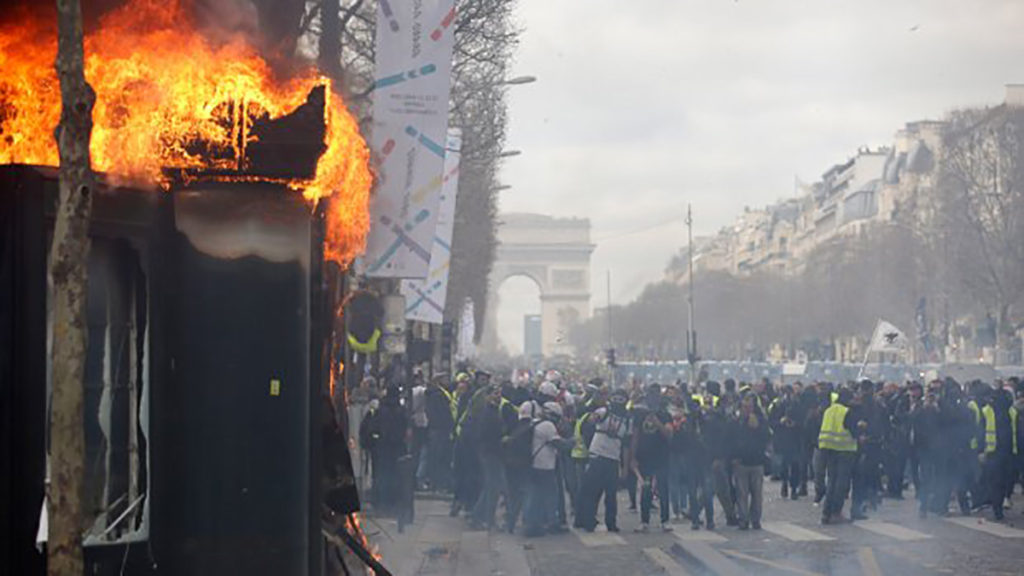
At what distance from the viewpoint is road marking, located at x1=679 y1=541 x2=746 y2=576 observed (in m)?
15.2

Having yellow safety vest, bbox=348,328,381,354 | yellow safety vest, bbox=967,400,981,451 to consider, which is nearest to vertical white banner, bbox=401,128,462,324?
yellow safety vest, bbox=348,328,381,354

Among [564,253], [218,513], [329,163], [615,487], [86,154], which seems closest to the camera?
[86,154]

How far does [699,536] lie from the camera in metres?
19.7

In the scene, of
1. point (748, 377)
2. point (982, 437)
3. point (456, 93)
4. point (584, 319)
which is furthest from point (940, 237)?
point (584, 319)

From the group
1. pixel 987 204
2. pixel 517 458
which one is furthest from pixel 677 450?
pixel 987 204

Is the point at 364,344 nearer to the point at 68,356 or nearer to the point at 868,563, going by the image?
the point at 868,563

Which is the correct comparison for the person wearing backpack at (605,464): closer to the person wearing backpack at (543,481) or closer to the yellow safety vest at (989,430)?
the person wearing backpack at (543,481)

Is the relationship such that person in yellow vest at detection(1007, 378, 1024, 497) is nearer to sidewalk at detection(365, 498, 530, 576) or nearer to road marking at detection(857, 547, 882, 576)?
road marking at detection(857, 547, 882, 576)

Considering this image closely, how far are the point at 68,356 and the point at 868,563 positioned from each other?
447 inches

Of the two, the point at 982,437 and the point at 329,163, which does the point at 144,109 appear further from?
the point at 982,437

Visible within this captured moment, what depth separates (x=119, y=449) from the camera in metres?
9.30

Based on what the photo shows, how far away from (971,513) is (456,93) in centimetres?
1420

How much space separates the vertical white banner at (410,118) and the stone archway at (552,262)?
404 feet

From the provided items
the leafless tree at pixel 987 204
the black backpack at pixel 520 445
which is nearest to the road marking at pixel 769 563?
the black backpack at pixel 520 445
